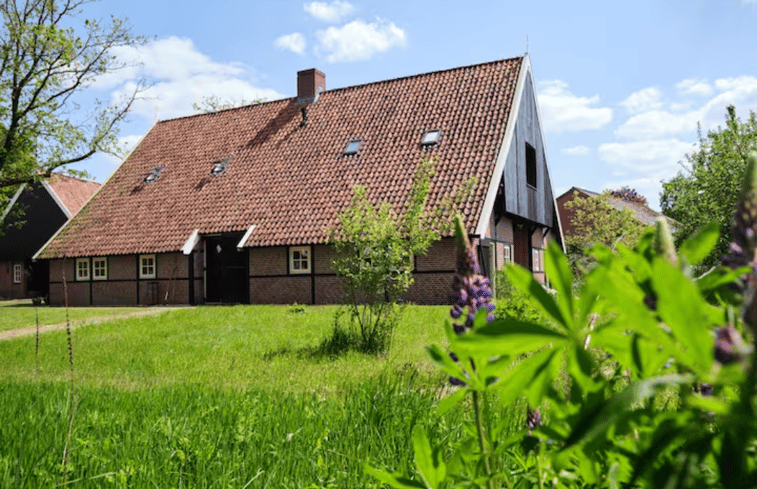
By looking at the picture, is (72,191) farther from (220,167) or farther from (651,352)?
(651,352)

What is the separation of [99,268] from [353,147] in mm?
11143

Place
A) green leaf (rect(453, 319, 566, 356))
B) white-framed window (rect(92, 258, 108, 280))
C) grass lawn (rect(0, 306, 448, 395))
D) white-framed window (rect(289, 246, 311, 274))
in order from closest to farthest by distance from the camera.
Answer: green leaf (rect(453, 319, 566, 356))
grass lawn (rect(0, 306, 448, 395))
white-framed window (rect(289, 246, 311, 274))
white-framed window (rect(92, 258, 108, 280))

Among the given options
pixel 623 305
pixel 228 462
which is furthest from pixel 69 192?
pixel 623 305

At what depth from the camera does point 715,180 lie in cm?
1794

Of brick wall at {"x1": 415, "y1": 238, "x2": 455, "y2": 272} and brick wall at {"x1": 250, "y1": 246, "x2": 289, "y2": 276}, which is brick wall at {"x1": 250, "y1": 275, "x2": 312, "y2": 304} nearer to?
brick wall at {"x1": 250, "y1": 246, "x2": 289, "y2": 276}

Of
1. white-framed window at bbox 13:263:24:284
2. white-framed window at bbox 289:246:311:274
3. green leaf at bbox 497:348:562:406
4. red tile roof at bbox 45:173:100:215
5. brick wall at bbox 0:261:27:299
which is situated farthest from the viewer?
brick wall at bbox 0:261:27:299

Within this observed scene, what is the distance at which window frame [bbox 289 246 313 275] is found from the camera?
1873 cm

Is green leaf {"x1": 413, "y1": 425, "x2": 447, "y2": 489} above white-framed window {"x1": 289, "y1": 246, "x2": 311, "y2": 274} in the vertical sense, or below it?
below

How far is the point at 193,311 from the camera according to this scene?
14852 mm

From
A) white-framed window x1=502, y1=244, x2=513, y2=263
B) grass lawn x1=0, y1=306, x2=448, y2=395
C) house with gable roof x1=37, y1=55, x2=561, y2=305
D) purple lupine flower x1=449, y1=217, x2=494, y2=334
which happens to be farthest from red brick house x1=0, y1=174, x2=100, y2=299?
purple lupine flower x1=449, y1=217, x2=494, y2=334

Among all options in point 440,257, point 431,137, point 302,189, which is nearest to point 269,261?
point 302,189

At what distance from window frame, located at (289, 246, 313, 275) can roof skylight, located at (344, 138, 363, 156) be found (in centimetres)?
375

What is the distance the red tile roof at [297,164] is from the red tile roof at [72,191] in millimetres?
10018

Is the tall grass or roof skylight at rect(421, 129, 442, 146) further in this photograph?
roof skylight at rect(421, 129, 442, 146)
